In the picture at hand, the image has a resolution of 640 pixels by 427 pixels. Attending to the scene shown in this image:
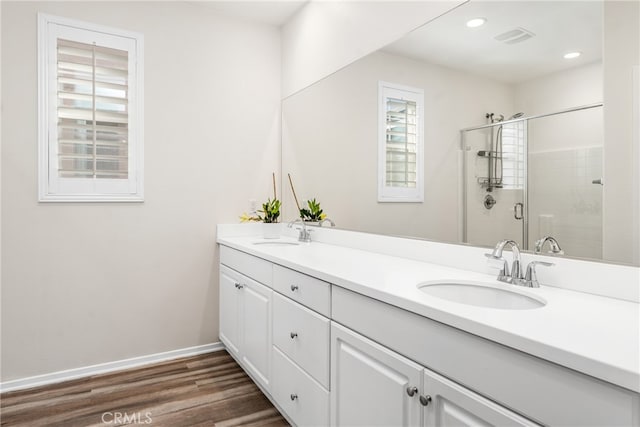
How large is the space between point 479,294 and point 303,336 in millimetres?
726

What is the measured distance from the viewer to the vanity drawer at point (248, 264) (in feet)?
6.34

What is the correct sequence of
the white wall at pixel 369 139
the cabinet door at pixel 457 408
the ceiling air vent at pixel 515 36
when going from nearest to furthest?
the cabinet door at pixel 457 408, the ceiling air vent at pixel 515 36, the white wall at pixel 369 139

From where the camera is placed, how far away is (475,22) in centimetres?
153

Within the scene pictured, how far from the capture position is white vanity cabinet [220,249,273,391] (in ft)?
6.39

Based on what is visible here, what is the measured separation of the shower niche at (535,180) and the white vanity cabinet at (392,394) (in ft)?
2.05

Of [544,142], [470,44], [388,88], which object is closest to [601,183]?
[544,142]

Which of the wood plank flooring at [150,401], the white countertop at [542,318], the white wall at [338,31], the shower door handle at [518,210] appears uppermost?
the white wall at [338,31]

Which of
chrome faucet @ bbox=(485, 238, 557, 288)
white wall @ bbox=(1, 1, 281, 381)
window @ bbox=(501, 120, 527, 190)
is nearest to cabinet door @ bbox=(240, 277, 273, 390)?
white wall @ bbox=(1, 1, 281, 381)

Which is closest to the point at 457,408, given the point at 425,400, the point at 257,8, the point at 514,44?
the point at 425,400

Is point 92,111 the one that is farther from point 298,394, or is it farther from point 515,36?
point 515,36

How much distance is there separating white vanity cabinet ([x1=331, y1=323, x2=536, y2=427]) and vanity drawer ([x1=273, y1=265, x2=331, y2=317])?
104 millimetres

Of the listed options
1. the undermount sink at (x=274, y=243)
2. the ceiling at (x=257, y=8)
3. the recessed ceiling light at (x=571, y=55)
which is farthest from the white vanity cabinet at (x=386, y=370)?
the ceiling at (x=257, y=8)

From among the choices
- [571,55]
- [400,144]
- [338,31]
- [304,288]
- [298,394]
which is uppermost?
[338,31]

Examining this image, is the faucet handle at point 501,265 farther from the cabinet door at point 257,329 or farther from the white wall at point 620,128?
the cabinet door at point 257,329
